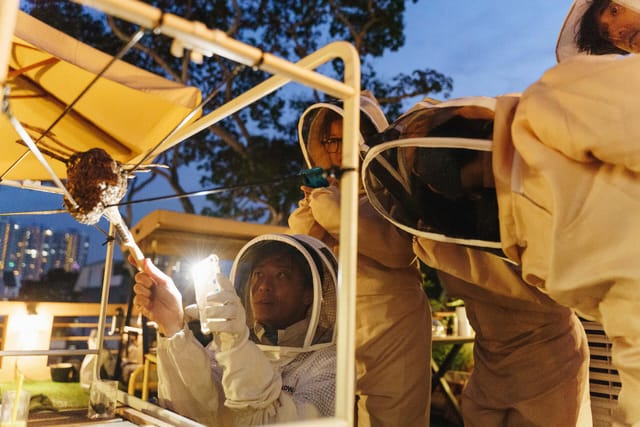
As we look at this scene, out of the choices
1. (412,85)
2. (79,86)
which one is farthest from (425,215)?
(412,85)

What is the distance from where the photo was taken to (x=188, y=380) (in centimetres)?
193

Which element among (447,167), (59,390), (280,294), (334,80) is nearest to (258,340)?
(280,294)

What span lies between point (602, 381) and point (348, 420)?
8.92ft

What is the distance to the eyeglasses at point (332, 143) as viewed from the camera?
2.64 m

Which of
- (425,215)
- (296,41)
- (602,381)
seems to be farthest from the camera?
(296,41)

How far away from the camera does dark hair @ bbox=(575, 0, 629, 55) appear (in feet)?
7.63

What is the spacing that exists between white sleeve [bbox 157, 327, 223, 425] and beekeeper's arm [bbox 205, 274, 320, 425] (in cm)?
20

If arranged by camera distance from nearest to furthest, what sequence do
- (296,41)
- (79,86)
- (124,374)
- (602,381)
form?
(79,86), (602,381), (124,374), (296,41)

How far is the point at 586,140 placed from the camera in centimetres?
123

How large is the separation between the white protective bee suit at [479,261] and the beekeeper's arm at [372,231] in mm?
283

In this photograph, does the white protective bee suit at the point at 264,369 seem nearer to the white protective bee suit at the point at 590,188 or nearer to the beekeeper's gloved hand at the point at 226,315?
the beekeeper's gloved hand at the point at 226,315

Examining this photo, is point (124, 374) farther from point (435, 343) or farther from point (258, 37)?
point (258, 37)

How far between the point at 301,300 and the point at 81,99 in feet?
4.29

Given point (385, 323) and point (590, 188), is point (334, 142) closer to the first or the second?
point (385, 323)
